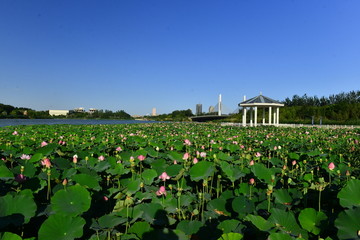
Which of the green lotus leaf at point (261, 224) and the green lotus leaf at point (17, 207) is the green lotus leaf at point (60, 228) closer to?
the green lotus leaf at point (17, 207)

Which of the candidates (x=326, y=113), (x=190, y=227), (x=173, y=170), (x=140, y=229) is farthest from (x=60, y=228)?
(x=326, y=113)

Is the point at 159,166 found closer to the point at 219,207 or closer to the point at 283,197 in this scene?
the point at 219,207

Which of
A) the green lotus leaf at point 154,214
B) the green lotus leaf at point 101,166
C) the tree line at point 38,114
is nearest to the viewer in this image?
the green lotus leaf at point 154,214

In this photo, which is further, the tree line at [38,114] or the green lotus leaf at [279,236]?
the tree line at [38,114]

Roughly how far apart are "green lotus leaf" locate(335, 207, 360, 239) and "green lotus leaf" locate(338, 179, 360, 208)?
0.32 meters

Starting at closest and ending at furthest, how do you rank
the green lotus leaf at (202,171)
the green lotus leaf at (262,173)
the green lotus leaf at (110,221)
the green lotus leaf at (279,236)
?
the green lotus leaf at (279,236) → the green lotus leaf at (110,221) → the green lotus leaf at (202,171) → the green lotus leaf at (262,173)

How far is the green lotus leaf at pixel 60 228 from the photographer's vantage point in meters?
1.22

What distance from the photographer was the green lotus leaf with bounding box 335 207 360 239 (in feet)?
3.88

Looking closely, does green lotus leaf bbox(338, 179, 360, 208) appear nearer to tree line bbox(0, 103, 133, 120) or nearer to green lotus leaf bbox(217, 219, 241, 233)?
green lotus leaf bbox(217, 219, 241, 233)

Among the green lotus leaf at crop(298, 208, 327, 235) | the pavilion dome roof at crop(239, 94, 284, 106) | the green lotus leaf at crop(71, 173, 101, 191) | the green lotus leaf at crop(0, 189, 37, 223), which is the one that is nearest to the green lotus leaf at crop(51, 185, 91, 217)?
the green lotus leaf at crop(0, 189, 37, 223)

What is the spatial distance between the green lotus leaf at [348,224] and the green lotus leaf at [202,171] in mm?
1019

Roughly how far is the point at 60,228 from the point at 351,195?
5.42 ft

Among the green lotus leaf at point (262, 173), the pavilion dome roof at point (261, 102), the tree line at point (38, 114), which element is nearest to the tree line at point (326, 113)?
the pavilion dome roof at point (261, 102)

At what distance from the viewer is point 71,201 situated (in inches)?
59.1
